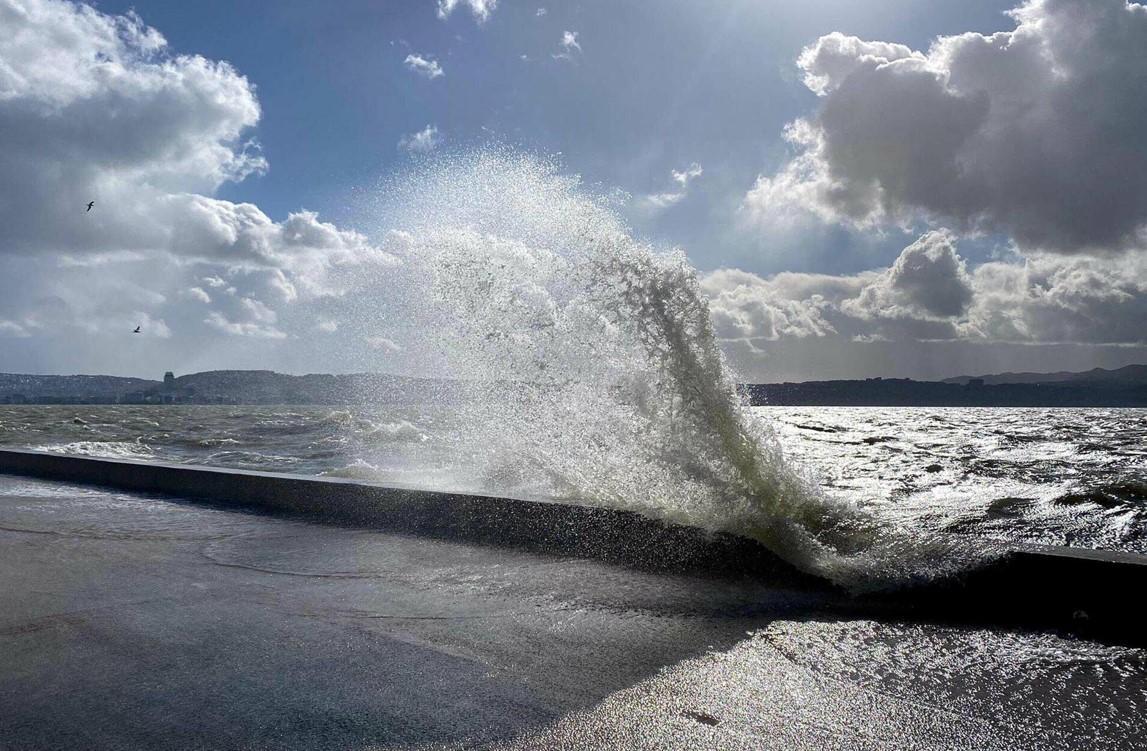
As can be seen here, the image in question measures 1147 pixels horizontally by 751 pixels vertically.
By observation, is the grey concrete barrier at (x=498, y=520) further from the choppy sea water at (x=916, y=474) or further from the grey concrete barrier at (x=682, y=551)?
the choppy sea water at (x=916, y=474)

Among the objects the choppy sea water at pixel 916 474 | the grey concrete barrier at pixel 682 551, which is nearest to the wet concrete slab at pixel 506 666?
the grey concrete barrier at pixel 682 551

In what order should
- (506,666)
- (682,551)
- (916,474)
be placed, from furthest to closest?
(916,474) → (682,551) → (506,666)

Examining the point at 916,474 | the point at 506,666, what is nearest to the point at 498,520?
the point at 506,666

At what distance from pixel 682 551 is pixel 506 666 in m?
1.96

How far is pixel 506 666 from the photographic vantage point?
263 centimetres

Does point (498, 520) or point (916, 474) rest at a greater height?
point (498, 520)

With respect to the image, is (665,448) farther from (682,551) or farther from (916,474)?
(916,474)

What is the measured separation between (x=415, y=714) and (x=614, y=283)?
15.4 feet

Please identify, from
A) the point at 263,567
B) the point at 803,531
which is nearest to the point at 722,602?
the point at 803,531

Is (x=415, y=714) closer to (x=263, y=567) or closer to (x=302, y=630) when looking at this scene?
(x=302, y=630)

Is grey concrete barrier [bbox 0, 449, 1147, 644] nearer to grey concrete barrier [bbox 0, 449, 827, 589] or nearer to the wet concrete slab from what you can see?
grey concrete barrier [bbox 0, 449, 827, 589]

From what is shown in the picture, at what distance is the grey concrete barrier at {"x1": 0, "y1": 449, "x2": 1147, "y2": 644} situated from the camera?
10.6ft

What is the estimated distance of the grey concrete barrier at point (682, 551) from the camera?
10.6 ft

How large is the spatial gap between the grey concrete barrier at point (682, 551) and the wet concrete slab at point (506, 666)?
0.19 m
